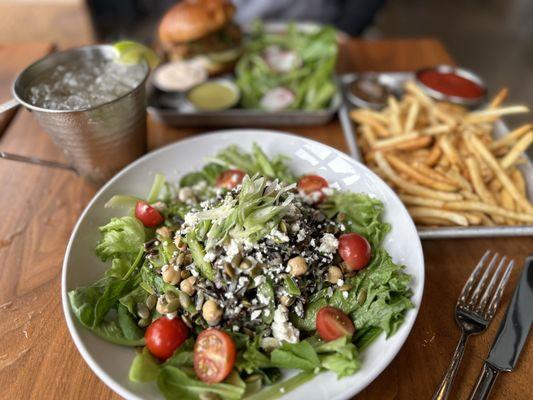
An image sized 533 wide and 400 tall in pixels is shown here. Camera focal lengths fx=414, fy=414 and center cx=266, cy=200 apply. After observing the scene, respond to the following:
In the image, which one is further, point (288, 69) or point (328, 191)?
point (288, 69)

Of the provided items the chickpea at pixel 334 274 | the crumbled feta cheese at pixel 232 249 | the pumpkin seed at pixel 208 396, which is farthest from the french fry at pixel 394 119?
the pumpkin seed at pixel 208 396

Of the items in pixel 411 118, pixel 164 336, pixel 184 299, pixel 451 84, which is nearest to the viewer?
pixel 164 336

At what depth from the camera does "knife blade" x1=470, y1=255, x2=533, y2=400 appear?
65.2 inches

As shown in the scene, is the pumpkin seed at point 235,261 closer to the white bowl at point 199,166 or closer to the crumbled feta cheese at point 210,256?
the crumbled feta cheese at point 210,256

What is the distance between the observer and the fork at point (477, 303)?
5.69 feet

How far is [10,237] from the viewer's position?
2.28m

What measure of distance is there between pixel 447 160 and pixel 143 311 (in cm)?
198

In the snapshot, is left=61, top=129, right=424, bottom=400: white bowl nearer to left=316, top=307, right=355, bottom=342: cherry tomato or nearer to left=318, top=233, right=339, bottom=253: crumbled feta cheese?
left=316, top=307, right=355, bottom=342: cherry tomato

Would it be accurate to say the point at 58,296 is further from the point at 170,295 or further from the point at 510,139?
the point at 510,139

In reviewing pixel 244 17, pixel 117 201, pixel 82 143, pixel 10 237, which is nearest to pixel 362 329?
pixel 117 201

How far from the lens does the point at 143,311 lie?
177 centimetres

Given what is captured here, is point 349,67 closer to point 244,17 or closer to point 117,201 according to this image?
point 244,17

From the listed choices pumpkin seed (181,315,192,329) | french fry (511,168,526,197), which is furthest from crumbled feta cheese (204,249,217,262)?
french fry (511,168,526,197)

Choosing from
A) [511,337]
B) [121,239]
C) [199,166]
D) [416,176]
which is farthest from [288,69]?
[511,337]
